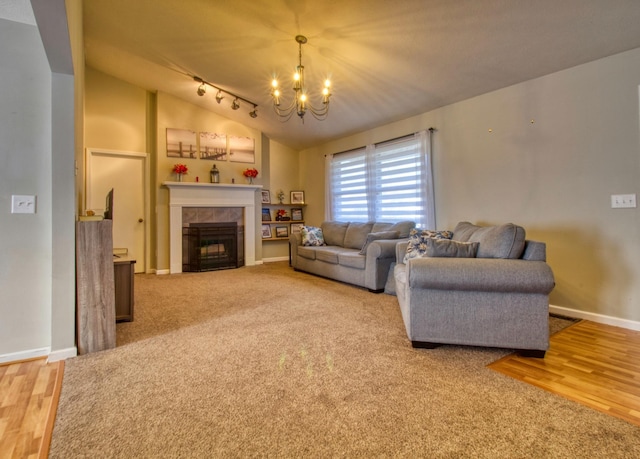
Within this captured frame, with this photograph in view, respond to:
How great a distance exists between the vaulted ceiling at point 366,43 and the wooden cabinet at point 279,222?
8.10 ft

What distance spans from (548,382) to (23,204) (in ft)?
11.4

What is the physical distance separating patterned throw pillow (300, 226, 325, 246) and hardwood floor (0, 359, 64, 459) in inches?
147

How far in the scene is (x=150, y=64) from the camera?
14.8ft

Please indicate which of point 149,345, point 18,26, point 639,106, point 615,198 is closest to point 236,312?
point 149,345

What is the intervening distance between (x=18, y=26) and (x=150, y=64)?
8.42 ft

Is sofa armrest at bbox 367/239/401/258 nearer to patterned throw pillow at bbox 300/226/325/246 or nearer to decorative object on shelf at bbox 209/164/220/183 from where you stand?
patterned throw pillow at bbox 300/226/325/246

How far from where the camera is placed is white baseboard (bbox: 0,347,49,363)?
2.11 metres

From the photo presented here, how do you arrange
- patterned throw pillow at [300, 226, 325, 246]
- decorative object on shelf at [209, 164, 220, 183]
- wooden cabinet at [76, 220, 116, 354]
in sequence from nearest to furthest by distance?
wooden cabinet at [76, 220, 116, 354] < patterned throw pillow at [300, 226, 325, 246] < decorative object on shelf at [209, 164, 220, 183]

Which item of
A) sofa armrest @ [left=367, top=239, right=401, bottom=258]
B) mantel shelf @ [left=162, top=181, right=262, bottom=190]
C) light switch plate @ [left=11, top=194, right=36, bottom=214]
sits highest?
mantel shelf @ [left=162, top=181, right=262, bottom=190]

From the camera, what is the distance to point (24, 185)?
2129 mm

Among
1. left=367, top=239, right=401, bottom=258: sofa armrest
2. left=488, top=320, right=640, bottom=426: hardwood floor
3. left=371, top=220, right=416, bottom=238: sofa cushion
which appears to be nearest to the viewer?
left=488, top=320, right=640, bottom=426: hardwood floor

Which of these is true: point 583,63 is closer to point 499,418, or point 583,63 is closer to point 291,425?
point 499,418

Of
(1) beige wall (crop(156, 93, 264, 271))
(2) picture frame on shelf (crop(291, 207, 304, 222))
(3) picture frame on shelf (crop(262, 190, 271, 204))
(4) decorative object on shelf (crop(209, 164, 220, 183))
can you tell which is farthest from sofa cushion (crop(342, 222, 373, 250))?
(4) decorative object on shelf (crop(209, 164, 220, 183))

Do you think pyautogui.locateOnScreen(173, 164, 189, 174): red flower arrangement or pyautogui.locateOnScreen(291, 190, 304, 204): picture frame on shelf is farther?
pyautogui.locateOnScreen(291, 190, 304, 204): picture frame on shelf
